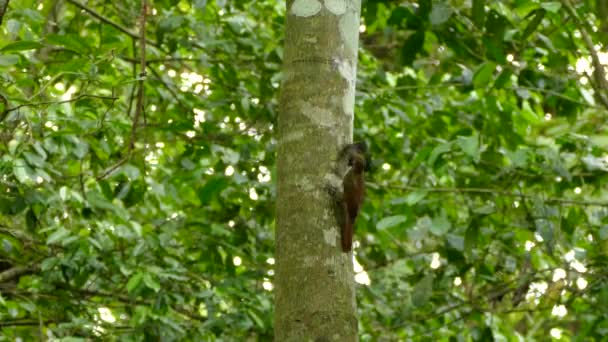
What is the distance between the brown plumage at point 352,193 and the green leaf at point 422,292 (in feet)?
6.22

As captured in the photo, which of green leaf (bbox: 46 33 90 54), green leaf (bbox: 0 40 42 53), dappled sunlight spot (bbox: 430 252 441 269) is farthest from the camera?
dappled sunlight spot (bbox: 430 252 441 269)

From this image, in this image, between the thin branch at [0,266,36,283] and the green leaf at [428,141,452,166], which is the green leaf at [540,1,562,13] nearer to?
the green leaf at [428,141,452,166]

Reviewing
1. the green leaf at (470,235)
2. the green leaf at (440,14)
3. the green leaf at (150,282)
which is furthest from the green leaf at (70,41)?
the green leaf at (470,235)

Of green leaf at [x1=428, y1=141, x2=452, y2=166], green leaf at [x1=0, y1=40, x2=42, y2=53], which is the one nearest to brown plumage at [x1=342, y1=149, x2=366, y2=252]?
green leaf at [x1=0, y1=40, x2=42, y2=53]

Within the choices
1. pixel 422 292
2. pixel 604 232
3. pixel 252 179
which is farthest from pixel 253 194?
pixel 604 232

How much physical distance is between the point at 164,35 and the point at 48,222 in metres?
0.98

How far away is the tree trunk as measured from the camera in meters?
1.63

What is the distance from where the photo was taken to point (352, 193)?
Result: 5.66 feet

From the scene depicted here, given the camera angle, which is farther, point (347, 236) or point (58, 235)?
point (58, 235)

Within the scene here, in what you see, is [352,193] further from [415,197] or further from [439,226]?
[439,226]

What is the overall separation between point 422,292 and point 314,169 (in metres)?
1.97

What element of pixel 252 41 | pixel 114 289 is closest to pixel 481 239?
pixel 252 41

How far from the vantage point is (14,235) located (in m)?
3.05

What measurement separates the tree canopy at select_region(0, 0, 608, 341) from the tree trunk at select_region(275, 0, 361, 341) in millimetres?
1072
